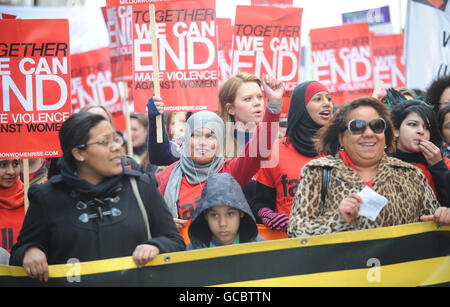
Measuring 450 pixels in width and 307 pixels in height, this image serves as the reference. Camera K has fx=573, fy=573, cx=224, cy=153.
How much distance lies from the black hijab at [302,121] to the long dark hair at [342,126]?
2.15 feet

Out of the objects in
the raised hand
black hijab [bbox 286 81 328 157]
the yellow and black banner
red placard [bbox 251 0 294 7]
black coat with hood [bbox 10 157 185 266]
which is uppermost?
red placard [bbox 251 0 294 7]

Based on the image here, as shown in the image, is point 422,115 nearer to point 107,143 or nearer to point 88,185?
point 107,143

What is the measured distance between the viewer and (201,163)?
14.5ft

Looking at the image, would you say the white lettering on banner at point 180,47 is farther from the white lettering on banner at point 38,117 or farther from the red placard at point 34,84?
the white lettering on banner at point 38,117

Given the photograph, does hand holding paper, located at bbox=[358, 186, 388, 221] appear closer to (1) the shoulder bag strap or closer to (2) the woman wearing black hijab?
(2) the woman wearing black hijab

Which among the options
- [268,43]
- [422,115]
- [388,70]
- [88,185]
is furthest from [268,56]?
[388,70]

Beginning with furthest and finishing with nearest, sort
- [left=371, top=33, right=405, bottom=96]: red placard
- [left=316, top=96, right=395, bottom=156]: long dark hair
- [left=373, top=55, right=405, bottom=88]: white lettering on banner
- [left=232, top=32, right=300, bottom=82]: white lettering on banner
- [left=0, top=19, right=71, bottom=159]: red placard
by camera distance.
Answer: [left=371, top=33, right=405, bottom=96]: red placard < [left=373, top=55, right=405, bottom=88]: white lettering on banner < [left=232, top=32, right=300, bottom=82]: white lettering on banner < [left=0, top=19, right=71, bottom=159]: red placard < [left=316, top=96, right=395, bottom=156]: long dark hair

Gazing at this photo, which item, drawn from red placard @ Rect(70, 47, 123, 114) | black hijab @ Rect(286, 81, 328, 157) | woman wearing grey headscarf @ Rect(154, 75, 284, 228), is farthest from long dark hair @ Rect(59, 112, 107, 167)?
red placard @ Rect(70, 47, 123, 114)

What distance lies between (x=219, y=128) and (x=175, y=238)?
59.2 inches

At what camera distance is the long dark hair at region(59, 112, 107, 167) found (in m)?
3.25

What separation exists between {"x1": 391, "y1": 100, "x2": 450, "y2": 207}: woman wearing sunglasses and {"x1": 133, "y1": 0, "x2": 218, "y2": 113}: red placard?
176 cm

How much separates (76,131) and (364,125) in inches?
68.6

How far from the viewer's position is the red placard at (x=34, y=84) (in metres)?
4.85

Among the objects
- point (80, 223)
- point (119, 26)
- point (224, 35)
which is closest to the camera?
point (80, 223)
